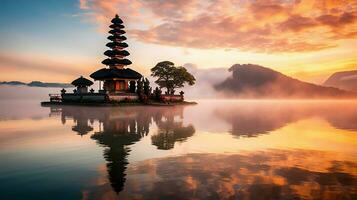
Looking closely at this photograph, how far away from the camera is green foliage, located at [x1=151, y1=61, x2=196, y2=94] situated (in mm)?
80544

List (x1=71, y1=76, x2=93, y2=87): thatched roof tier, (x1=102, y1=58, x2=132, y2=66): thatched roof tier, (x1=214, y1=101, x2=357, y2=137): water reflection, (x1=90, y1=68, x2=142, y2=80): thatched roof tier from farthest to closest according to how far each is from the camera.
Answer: (x1=102, y1=58, x2=132, y2=66): thatched roof tier
(x1=71, y1=76, x2=93, y2=87): thatched roof tier
(x1=90, y1=68, x2=142, y2=80): thatched roof tier
(x1=214, y1=101, x2=357, y2=137): water reflection

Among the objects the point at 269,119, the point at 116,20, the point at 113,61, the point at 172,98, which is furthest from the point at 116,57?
the point at 269,119

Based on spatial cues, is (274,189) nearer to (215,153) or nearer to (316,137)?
(215,153)

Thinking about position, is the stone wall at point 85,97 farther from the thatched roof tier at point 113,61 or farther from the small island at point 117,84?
the thatched roof tier at point 113,61

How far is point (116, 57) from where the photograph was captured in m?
67.2

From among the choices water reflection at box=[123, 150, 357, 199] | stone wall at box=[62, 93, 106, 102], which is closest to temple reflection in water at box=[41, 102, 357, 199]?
water reflection at box=[123, 150, 357, 199]

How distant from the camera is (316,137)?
20.5m

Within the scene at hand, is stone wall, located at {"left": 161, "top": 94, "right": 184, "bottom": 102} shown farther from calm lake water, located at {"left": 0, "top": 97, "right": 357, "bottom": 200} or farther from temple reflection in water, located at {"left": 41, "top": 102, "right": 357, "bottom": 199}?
temple reflection in water, located at {"left": 41, "top": 102, "right": 357, "bottom": 199}

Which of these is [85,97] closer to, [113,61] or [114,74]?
[114,74]

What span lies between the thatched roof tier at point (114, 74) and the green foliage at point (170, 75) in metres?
14.1

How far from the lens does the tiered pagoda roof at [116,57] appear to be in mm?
64438

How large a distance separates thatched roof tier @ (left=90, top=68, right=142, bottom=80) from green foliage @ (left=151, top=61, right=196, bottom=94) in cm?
1415

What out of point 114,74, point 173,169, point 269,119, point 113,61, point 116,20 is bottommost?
point 173,169

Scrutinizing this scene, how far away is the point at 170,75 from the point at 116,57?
1873 cm
